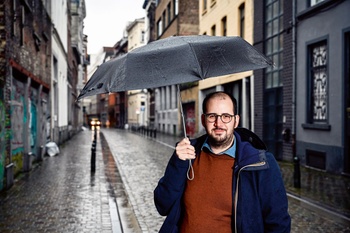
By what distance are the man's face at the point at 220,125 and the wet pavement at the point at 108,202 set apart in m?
3.94

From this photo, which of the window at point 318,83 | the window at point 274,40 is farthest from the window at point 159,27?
the window at point 318,83

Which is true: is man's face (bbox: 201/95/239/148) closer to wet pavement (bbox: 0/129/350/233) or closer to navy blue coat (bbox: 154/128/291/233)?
navy blue coat (bbox: 154/128/291/233)

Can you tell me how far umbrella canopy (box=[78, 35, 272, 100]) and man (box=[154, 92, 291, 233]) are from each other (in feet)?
1.69

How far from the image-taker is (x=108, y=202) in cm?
820

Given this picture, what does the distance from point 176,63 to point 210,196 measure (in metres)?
1.06

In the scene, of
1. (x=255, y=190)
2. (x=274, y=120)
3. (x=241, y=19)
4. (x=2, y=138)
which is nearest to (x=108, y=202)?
(x=2, y=138)

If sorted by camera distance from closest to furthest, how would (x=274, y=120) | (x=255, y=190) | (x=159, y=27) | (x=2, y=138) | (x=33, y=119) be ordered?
(x=255, y=190) → (x=2, y=138) → (x=33, y=119) → (x=274, y=120) → (x=159, y=27)

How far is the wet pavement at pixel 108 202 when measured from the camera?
653 centimetres

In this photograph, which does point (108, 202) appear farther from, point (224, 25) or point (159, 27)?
point (159, 27)

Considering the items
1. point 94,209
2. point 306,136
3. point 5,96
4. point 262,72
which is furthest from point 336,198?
point 262,72

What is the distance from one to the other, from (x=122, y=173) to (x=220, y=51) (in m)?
9.28

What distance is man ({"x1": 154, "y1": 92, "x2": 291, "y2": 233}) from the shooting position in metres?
2.53

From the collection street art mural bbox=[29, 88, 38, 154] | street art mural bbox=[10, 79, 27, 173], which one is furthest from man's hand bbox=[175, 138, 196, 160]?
street art mural bbox=[29, 88, 38, 154]

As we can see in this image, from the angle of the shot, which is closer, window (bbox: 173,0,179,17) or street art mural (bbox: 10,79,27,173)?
street art mural (bbox: 10,79,27,173)
